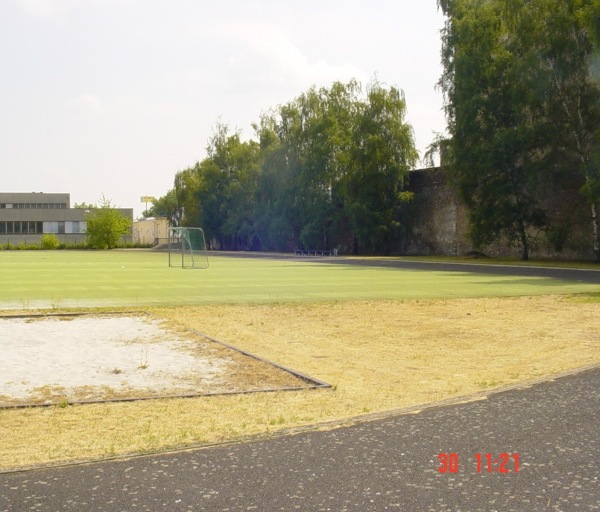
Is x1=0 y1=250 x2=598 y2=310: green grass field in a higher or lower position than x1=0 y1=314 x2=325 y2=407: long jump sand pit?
higher

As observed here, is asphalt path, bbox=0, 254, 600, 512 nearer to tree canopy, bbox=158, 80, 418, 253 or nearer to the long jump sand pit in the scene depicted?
the long jump sand pit

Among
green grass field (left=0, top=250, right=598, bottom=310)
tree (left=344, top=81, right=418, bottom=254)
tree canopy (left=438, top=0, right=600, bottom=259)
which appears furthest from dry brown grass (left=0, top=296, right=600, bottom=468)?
tree (left=344, top=81, right=418, bottom=254)

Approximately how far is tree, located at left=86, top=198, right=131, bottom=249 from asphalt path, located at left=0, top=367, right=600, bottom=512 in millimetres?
91028

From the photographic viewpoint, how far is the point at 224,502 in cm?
418

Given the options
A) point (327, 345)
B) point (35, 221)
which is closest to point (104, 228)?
point (35, 221)

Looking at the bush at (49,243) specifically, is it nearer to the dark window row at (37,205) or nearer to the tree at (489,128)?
the dark window row at (37,205)

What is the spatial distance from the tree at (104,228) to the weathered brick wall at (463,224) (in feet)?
163

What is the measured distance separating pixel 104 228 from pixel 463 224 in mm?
56001

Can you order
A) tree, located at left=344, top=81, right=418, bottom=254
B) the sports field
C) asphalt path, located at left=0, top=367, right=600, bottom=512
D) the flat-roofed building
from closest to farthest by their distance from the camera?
asphalt path, located at left=0, top=367, right=600, bottom=512
the sports field
tree, located at left=344, top=81, right=418, bottom=254
the flat-roofed building

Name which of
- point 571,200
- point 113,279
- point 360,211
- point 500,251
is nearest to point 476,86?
point 571,200

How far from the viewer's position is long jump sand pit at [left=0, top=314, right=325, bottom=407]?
7.36m

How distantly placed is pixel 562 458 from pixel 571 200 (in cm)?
3708

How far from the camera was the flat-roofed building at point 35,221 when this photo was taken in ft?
364

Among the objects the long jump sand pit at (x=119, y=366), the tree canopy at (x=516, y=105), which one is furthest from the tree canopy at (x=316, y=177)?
the long jump sand pit at (x=119, y=366)
